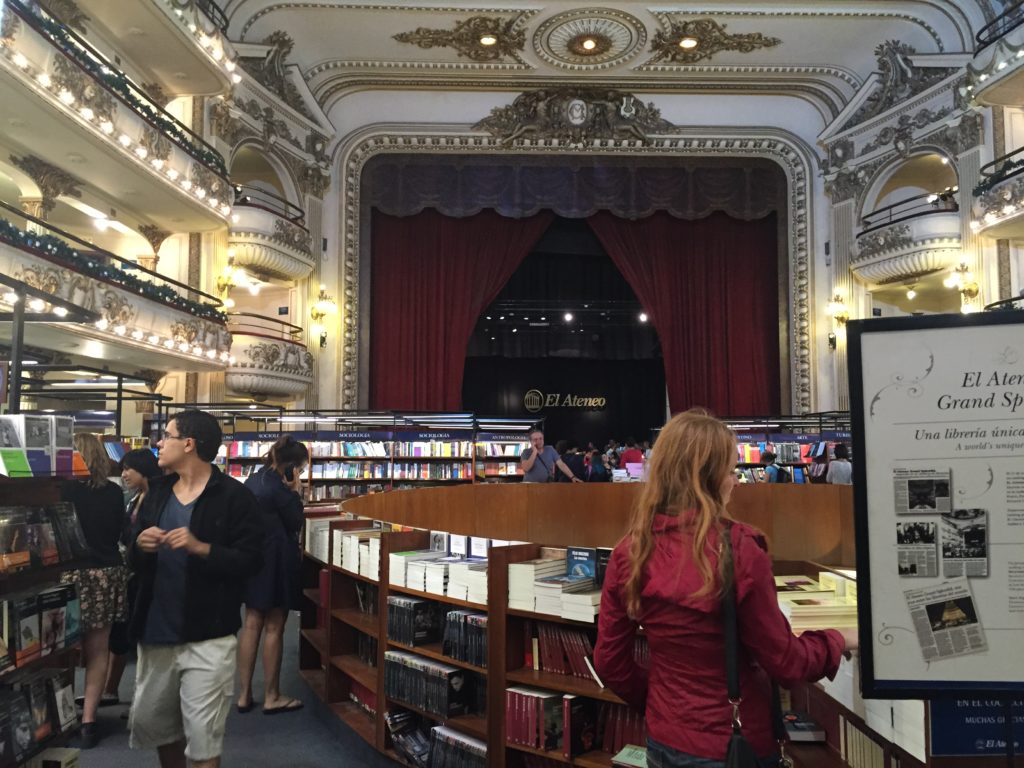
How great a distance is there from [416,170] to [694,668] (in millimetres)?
14085

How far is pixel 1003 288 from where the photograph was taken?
10.9 m

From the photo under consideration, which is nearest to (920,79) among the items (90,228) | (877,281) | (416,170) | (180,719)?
(877,281)

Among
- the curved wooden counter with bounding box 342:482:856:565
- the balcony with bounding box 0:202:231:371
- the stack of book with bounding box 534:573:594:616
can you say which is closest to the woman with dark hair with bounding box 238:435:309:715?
the curved wooden counter with bounding box 342:482:856:565

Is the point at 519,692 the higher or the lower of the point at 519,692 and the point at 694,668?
the lower

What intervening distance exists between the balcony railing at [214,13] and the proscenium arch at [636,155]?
9.97ft

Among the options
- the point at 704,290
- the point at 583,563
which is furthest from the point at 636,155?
the point at 583,563

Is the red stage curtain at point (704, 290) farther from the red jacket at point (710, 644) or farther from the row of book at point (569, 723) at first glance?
the red jacket at point (710, 644)

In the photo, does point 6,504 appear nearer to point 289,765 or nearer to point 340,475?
point 289,765

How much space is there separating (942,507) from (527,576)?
173cm

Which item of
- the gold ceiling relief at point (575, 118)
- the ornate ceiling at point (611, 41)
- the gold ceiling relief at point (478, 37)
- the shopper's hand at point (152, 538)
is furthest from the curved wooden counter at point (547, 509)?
the gold ceiling relief at point (575, 118)

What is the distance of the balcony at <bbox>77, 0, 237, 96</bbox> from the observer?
30.7 feet

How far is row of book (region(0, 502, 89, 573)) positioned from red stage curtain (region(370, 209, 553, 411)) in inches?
466

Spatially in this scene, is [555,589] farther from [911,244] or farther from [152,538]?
[911,244]

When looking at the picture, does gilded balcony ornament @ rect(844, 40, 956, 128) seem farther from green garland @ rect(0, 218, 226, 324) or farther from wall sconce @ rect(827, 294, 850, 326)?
green garland @ rect(0, 218, 226, 324)
